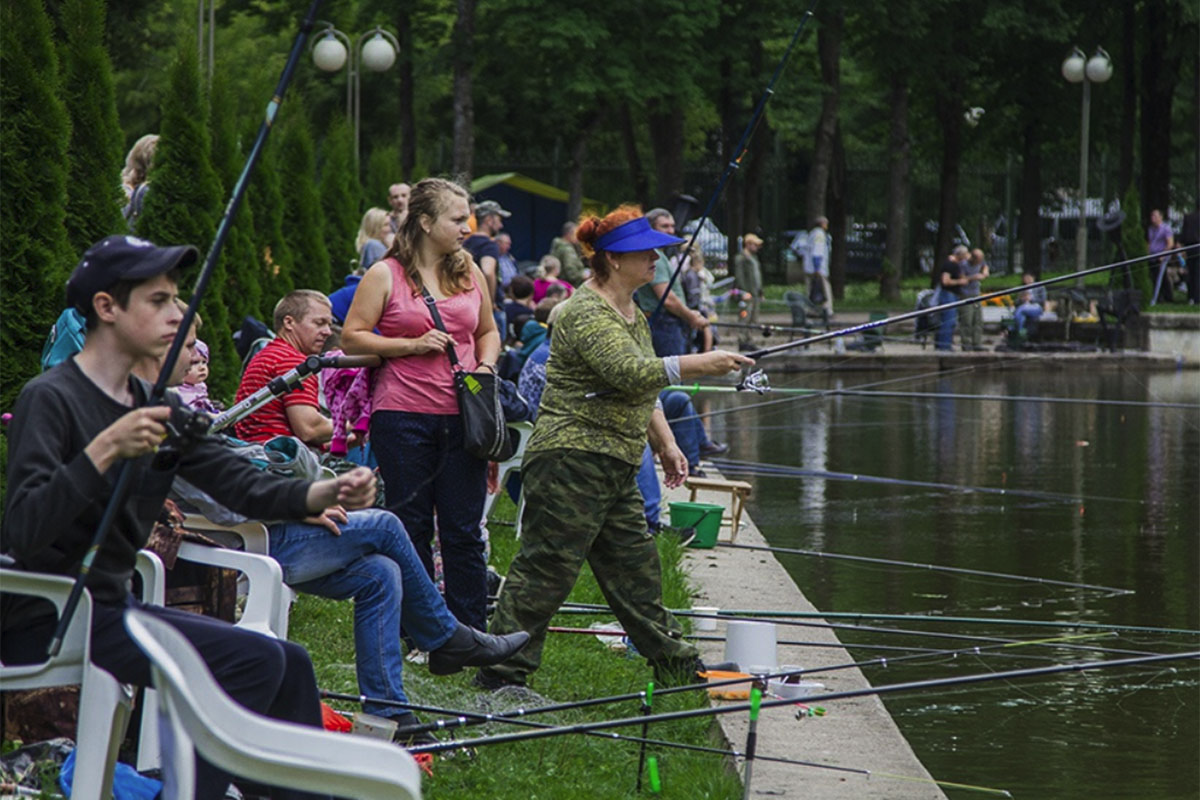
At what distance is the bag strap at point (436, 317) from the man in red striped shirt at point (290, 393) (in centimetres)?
45

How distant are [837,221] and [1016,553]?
1289 inches

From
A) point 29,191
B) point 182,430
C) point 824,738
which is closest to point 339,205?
point 29,191

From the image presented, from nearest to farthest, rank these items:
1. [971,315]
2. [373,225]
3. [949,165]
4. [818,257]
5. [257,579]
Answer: [257,579] → [373,225] → [971,315] → [818,257] → [949,165]

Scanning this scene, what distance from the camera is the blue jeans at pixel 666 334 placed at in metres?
13.2

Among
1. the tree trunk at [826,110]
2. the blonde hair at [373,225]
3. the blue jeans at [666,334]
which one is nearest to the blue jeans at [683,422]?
the blue jeans at [666,334]

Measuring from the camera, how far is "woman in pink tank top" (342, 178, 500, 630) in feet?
22.8

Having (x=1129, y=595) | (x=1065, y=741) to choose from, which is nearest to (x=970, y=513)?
(x=1129, y=595)

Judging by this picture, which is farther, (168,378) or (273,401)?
(273,401)

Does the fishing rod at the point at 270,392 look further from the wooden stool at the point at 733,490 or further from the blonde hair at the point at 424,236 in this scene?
the wooden stool at the point at 733,490

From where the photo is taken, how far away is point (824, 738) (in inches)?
262

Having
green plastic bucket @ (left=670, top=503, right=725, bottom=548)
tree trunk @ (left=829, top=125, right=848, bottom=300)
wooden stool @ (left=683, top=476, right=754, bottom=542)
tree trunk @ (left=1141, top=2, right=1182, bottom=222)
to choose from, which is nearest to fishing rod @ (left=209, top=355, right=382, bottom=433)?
green plastic bucket @ (left=670, top=503, right=725, bottom=548)

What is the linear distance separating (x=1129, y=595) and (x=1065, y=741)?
122 inches

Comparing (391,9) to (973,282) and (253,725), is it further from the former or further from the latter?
(253,725)

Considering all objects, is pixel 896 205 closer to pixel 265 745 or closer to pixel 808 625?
pixel 808 625
